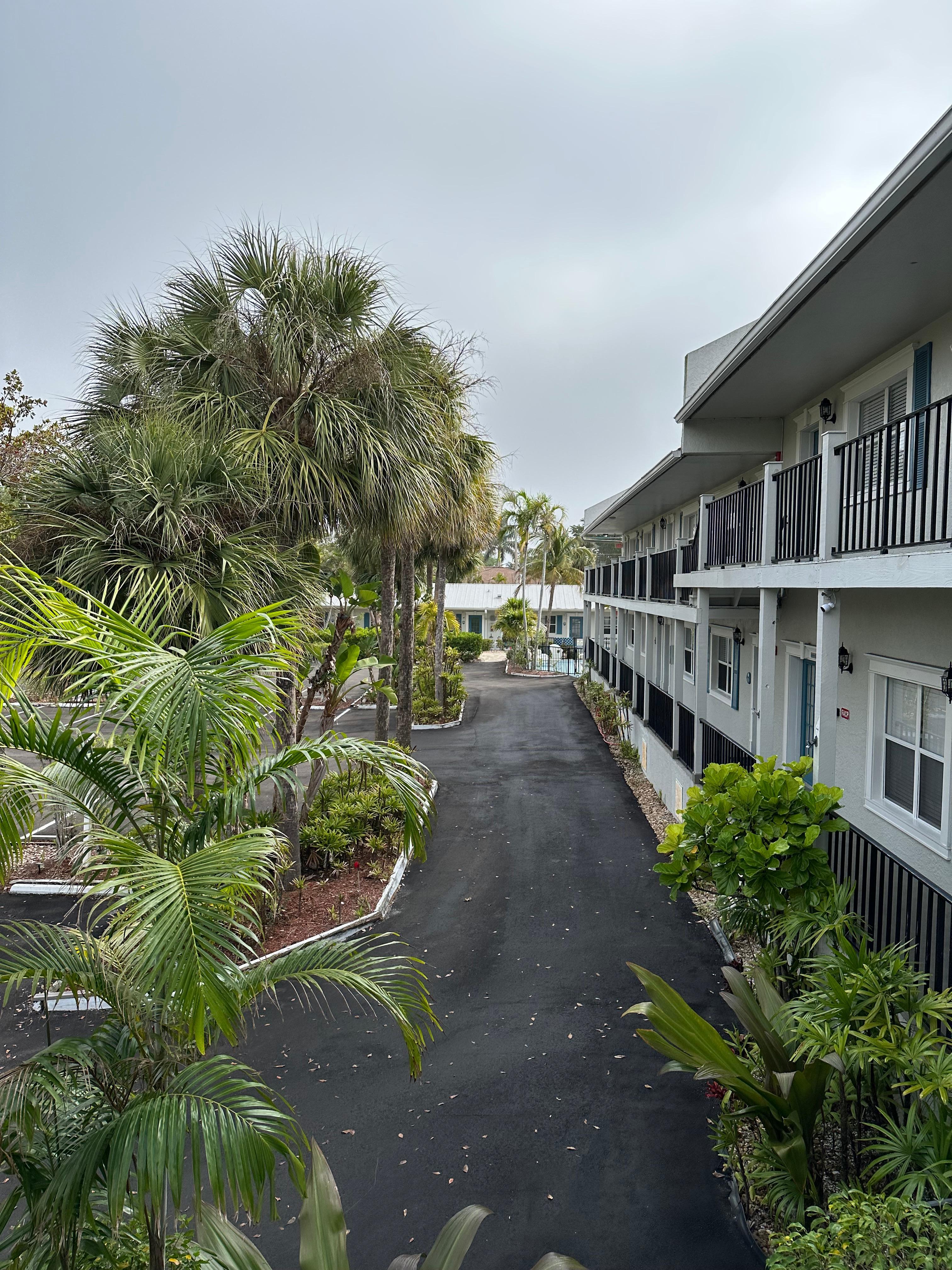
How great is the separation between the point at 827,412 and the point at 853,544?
3613 mm

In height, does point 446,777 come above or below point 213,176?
below

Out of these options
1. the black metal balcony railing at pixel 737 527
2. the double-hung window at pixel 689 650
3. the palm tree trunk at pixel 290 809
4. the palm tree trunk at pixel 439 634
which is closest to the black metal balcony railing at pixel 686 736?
the black metal balcony railing at pixel 737 527

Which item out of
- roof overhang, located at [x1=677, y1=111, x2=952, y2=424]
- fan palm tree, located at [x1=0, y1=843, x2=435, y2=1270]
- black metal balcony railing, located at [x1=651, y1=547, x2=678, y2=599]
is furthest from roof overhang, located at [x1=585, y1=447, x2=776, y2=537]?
fan palm tree, located at [x1=0, y1=843, x2=435, y2=1270]

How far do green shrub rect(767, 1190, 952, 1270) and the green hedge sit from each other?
36314mm

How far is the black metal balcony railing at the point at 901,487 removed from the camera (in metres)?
4.90

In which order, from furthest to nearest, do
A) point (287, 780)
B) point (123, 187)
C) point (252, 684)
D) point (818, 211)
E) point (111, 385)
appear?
point (818, 211), point (123, 187), point (111, 385), point (287, 780), point (252, 684)

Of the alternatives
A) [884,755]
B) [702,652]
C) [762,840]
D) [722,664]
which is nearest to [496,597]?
[722,664]

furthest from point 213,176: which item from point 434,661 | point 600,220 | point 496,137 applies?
point 434,661

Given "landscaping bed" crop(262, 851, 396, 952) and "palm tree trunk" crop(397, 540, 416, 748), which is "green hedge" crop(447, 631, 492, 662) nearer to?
"palm tree trunk" crop(397, 540, 416, 748)

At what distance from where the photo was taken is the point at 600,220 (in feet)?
62.0

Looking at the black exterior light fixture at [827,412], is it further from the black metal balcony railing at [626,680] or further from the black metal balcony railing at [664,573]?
the black metal balcony railing at [626,680]

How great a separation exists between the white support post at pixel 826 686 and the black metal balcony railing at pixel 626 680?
1167cm

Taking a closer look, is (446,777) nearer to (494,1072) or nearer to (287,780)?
(494,1072)

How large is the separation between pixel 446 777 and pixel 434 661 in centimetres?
982
